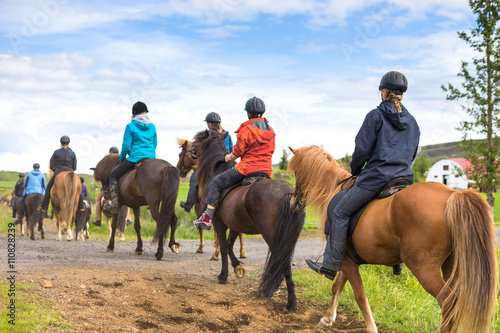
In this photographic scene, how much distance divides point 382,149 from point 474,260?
1454 millimetres

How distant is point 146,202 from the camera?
1087 centimetres

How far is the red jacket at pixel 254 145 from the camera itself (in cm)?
726

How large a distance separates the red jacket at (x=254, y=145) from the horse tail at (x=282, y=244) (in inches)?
42.1

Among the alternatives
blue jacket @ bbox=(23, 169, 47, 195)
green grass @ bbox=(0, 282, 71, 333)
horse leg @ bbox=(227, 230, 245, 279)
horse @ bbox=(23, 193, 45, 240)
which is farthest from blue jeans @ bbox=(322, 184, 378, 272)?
blue jacket @ bbox=(23, 169, 47, 195)

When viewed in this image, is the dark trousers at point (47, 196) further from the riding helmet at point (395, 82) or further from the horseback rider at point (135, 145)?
the riding helmet at point (395, 82)

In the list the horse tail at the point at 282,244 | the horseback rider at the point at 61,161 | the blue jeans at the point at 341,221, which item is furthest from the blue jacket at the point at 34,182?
the blue jeans at the point at 341,221

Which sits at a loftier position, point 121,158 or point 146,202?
point 121,158

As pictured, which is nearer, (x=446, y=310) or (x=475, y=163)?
(x=446, y=310)

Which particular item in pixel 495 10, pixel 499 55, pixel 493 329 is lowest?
pixel 493 329

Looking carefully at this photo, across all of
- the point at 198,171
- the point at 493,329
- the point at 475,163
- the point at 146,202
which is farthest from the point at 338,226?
the point at 475,163

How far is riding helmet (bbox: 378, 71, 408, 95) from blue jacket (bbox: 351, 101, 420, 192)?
0.57 feet

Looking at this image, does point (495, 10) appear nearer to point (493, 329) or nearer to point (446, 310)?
point (493, 329)

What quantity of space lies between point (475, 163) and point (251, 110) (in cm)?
1375

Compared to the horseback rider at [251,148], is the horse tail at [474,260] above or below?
below
